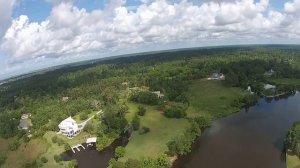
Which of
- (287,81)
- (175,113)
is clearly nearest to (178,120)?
(175,113)

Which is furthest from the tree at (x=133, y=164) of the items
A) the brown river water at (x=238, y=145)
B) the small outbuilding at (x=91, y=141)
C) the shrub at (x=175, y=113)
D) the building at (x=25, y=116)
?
the building at (x=25, y=116)

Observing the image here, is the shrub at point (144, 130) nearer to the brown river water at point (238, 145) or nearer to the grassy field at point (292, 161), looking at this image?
the brown river water at point (238, 145)

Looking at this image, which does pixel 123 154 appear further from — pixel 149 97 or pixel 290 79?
pixel 290 79

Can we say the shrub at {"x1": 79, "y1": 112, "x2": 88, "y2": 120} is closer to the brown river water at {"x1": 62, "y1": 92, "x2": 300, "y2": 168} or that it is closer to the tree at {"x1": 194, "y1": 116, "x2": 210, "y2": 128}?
the brown river water at {"x1": 62, "y1": 92, "x2": 300, "y2": 168}

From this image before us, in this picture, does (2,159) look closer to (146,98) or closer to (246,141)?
(146,98)

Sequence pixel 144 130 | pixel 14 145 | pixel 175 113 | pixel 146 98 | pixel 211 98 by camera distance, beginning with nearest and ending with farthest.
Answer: pixel 144 130 < pixel 14 145 < pixel 175 113 < pixel 146 98 < pixel 211 98

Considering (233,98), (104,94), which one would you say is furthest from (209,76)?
(104,94)
